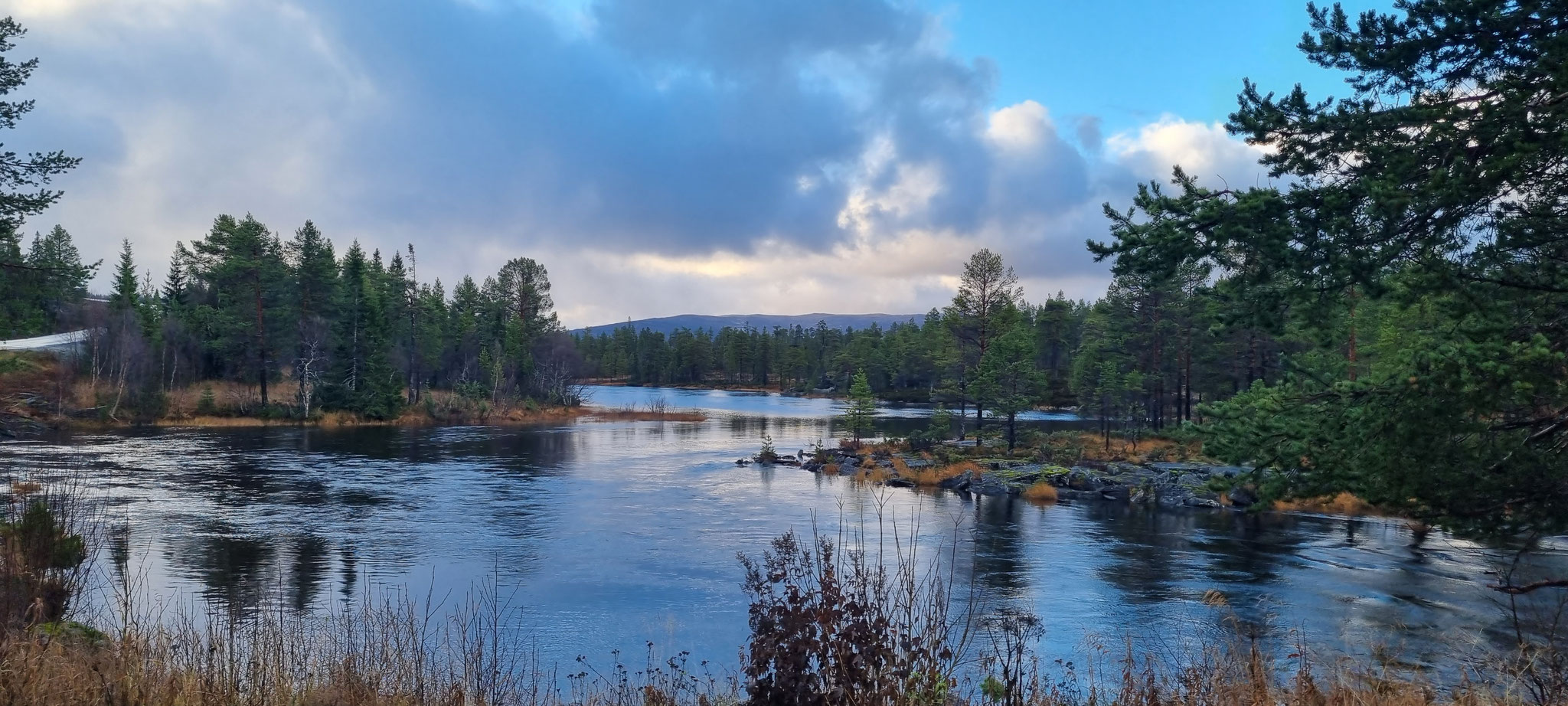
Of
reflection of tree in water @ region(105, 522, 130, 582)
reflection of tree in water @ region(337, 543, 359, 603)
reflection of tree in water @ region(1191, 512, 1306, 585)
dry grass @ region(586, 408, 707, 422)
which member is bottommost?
reflection of tree in water @ region(1191, 512, 1306, 585)

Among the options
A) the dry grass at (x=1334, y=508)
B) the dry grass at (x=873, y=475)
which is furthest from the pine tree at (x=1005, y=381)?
the dry grass at (x=1334, y=508)

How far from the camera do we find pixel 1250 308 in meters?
8.53

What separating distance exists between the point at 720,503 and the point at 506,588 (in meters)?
11.3

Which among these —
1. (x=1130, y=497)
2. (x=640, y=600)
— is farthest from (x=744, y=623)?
(x=1130, y=497)

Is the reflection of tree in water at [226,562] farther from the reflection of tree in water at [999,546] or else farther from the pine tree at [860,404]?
the pine tree at [860,404]

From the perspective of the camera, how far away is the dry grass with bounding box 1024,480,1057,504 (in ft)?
98.4

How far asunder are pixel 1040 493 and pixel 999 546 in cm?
1019

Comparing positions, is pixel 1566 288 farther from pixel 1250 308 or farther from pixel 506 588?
pixel 506 588

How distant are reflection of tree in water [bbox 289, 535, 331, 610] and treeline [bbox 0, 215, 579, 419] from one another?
3645 centimetres

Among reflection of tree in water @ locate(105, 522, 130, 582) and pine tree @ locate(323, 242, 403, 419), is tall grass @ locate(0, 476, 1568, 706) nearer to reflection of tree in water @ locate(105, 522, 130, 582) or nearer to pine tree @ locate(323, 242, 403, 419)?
reflection of tree in water @ locate(105, 522, 130, 582)

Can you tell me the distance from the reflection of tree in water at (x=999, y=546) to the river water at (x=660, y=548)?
0.09 metres

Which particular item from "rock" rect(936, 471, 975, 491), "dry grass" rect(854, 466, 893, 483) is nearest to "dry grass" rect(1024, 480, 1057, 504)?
"rock" rect(936, 471, 975, 491)

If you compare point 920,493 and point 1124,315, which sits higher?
point 1124,315

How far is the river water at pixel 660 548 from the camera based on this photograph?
14.0 metres
